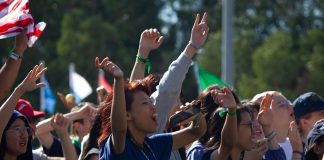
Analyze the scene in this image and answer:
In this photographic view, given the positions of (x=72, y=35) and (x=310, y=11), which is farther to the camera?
(x=310, y=11)

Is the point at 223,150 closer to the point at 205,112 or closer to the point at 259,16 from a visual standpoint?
the point at 205,112

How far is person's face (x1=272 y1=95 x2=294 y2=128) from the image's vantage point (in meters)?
9.73

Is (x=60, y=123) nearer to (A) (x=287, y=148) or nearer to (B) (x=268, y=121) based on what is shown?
(B) (x=268, y=121)

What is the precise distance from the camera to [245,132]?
8727mm

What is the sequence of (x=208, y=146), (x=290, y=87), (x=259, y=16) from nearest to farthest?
1. (x=208, y=146)
2. (x=290, y=87)
3. (x=259, y=16)

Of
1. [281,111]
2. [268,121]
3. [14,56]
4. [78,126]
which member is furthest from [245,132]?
[78,126]

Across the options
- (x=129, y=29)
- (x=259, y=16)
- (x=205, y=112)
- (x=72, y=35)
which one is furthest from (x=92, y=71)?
(x=205, y=112)

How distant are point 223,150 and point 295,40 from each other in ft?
142

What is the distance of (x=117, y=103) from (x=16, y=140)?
1.14 m

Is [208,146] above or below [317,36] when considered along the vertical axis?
above

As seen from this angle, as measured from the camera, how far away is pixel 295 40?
2028 inches

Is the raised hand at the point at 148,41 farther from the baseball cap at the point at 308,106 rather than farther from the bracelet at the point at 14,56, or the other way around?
the baseball cap at the point at 308,106

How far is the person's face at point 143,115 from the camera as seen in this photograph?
7.69 metres

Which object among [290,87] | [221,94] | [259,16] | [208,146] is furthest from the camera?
[259,16]
